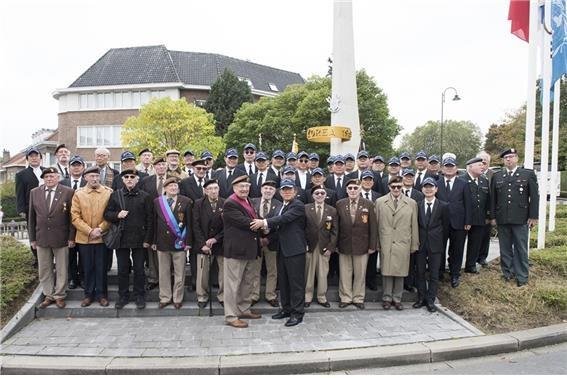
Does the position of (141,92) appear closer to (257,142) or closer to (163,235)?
(257,142)

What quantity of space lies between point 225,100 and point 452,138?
56154 mm

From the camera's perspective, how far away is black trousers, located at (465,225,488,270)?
7.39 metres

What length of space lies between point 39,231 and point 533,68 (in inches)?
348

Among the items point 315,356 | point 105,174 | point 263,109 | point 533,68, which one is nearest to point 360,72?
point 263,109

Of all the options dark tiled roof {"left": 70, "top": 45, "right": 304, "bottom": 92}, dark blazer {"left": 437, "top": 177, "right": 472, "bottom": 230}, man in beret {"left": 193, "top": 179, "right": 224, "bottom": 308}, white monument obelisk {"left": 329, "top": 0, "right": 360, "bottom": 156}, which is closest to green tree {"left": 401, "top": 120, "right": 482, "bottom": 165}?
dark tiled roof {"left": 70, "top": 45, "right": 304, "bottom": 92}

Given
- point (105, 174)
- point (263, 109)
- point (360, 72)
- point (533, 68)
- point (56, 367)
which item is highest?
point (360, 72)

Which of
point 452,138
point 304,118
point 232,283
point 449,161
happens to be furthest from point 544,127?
point 452,138

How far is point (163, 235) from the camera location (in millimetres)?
6520

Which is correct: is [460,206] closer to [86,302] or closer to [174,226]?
[174,226]

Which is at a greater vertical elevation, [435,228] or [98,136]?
[98,136]

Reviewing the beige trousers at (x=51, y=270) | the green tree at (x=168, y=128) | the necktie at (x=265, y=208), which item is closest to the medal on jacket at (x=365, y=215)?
the necktie at (x=265, y=208)

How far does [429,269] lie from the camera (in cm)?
→ 669

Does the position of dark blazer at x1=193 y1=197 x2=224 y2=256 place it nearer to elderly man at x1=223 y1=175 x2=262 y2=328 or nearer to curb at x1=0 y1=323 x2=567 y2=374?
elderly man at x1=223 y1=175 x2=262 y2=328

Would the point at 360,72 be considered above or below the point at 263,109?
above
